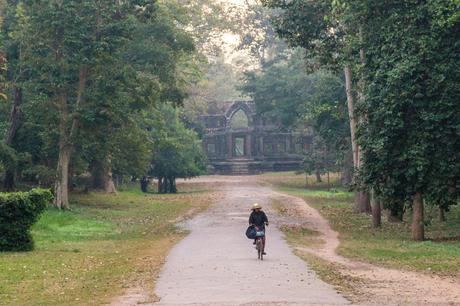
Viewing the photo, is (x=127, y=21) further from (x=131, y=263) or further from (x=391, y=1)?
(x=131, y=263)

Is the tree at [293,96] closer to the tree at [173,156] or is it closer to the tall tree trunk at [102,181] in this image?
the tree at [173,156]

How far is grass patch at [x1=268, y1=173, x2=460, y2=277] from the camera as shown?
21594 mm

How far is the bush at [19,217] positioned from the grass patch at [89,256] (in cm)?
61

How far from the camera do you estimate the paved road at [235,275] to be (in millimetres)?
14453

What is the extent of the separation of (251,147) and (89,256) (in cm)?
7428

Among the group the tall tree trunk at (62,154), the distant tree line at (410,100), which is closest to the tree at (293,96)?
the tall tree trunk at (62,154)

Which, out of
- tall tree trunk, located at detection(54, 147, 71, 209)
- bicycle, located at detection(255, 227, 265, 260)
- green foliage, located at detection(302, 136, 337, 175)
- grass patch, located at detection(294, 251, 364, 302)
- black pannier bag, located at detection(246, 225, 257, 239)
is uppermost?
green foliage, located at detection(302, 136, 337, 175)

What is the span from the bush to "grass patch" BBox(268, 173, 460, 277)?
9.38 meters

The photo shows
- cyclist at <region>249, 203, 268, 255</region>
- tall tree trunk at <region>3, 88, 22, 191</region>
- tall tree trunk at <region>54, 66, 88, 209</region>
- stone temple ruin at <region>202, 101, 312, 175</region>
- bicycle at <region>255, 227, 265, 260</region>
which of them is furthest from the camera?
stone temple ruin at <region>202, 101, 312, 175</region>

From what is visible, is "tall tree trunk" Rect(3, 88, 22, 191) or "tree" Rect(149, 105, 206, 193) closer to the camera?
"tall tree trunk" Rect(3, 88, 22, 191)

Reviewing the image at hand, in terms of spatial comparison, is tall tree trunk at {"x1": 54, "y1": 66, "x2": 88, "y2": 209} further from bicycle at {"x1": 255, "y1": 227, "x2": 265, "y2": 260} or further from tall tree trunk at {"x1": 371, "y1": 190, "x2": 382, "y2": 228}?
bicycle at {"x1": 255, "y1": 227, "x2": 265, "y2": 260}

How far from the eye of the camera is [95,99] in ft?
122

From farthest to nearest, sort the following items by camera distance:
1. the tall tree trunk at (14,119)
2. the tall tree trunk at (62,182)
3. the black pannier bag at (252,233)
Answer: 1. the tall tree trunk at (14,119)
2. the tall tree trunk at (62,182)
3. the black pannier bag at (252,233)

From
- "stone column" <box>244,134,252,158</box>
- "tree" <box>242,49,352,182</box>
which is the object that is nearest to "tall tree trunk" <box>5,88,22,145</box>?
"tree" <box>242,49,352,182</box>
